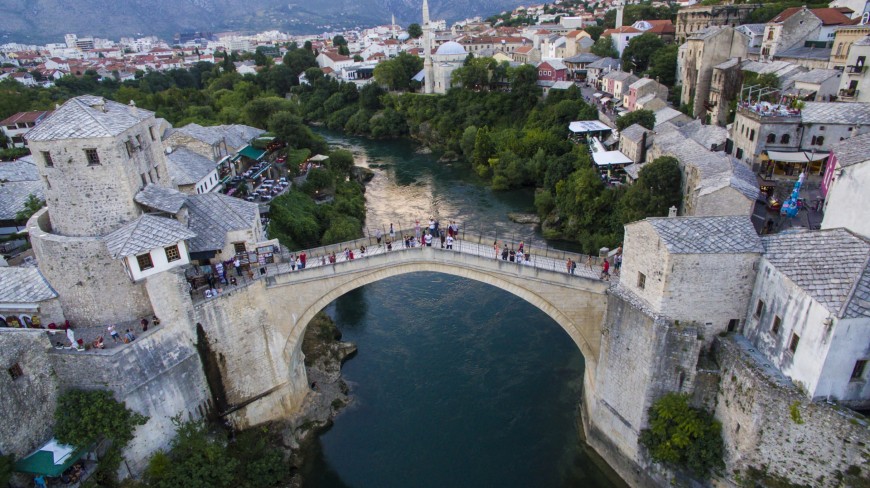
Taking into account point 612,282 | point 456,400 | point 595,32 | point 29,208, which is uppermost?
point 595,32

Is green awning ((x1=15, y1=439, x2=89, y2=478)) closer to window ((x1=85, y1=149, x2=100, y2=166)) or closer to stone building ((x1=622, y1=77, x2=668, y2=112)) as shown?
window ((x1=85, y1=149, x2=100, y2=166))

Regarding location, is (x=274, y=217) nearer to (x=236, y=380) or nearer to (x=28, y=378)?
(x=236, y=380)

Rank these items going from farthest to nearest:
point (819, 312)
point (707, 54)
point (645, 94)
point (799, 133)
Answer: point (645, 94)
point (707, 54)
point (799, 133)
point (819, 312)

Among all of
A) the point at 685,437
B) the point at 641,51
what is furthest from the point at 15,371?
the point at 641,51

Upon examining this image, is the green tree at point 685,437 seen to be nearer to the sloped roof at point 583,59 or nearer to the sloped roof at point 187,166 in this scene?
the sloped roof at point 187,166

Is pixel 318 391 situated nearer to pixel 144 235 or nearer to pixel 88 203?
pixel 144 235

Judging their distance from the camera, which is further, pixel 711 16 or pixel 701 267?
pixel 711 16

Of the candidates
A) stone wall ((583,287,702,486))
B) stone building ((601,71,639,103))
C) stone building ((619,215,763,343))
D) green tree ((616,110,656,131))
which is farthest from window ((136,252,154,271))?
stone building ((601,71,639,103))
